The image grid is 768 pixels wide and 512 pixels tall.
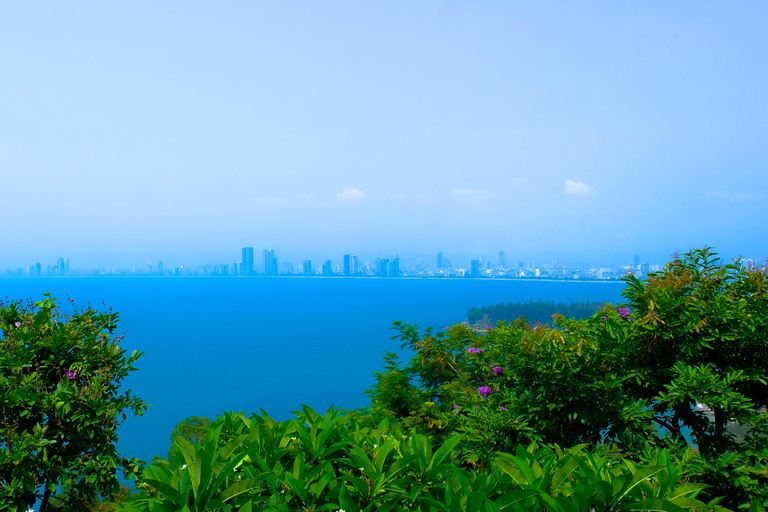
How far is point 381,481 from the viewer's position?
4.72 feet

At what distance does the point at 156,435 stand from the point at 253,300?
247 feet

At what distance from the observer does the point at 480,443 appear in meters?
2.97

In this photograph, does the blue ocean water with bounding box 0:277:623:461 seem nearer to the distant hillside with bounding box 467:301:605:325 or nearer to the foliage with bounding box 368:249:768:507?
the distant hillside with bounding box 467:301:605:325

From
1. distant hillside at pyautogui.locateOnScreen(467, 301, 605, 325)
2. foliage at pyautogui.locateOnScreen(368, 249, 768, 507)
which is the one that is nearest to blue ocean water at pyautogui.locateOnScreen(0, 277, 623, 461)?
distant hillside at pyautogui.locateOnScreen(467, 301, 605, 325)

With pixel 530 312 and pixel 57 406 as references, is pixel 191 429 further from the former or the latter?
pixel 530 312

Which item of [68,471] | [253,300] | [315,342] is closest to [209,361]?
[315,342]

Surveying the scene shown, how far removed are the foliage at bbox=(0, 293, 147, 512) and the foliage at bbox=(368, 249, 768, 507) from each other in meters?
2.46

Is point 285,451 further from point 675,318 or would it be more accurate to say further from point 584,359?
point 675,318

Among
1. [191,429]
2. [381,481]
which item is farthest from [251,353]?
[381,481]

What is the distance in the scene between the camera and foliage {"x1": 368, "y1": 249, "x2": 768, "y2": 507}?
261 centimetres

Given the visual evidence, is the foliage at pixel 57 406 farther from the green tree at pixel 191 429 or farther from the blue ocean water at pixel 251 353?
the blue ocean water at pixel 251 353

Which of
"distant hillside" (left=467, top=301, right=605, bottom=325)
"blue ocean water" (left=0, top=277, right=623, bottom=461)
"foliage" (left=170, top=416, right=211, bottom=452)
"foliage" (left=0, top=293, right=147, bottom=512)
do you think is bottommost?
"blue ocean water" (left=0, top=277, right=623, bottom=461)

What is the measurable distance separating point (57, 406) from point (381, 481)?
2.49m

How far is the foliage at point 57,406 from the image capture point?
2.69m
